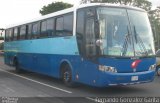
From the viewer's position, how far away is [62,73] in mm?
14766

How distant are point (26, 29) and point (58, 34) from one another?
5.08m

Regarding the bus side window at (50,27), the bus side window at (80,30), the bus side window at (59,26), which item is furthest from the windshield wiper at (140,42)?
the bus side window at (50,27)

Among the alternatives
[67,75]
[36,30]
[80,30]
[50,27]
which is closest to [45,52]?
[50,27]

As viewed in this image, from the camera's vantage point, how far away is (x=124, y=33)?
1223 cm

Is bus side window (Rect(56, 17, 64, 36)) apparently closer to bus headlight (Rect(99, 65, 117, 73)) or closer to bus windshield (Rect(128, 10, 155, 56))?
bus windshield (Rect(128, 10, 155, 56))

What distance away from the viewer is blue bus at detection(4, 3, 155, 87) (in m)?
11.8

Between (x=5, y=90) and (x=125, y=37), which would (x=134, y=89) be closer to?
(x=125, y=37)

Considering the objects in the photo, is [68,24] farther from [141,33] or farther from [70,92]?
[141,33]

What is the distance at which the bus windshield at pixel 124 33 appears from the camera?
1184 cm

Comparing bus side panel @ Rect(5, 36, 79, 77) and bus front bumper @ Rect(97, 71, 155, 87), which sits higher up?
bus side panel @ Rect(5, 36, 79, 77)

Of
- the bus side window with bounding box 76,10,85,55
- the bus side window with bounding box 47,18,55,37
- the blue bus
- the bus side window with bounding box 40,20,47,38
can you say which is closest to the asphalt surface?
the blue bus

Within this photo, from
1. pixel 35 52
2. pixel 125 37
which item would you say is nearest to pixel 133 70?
pixel 125 37

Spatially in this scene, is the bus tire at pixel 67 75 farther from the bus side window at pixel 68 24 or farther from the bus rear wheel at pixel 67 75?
the bus side window at pixel 68 24

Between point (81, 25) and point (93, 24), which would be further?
point (81, 25)
